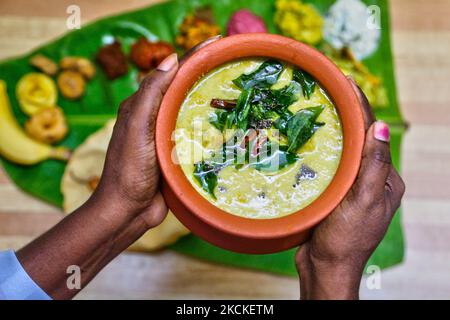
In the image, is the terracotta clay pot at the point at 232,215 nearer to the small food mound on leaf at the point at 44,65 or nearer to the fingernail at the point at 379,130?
the fingernail at the point at 379,130

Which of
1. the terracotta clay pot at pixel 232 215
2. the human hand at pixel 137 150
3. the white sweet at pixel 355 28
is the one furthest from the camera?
the white sweet at pixel 355 28

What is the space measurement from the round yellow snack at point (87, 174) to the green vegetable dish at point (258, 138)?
628mm

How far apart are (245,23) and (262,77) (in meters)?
0.67

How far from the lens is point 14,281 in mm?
1306

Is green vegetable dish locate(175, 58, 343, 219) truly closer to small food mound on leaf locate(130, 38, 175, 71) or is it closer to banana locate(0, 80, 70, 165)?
small food mound on leaf locate(130, 38, 175, 71)

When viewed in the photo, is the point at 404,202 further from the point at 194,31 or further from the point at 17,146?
the point at 17,146

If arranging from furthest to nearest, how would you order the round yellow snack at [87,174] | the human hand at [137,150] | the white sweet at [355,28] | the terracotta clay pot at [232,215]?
the white sweet at [355,28] → the round yellow snack at [87,174] → the human hand at [137,150] → the terracotta clay pot at [232,215]

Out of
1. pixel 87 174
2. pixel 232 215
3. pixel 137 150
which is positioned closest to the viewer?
pixel 232 215

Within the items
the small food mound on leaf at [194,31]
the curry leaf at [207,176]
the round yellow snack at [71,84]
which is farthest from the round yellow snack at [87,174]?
the curry leaf at [207,176]

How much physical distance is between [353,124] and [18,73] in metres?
1.21

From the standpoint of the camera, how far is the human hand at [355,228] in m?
1.15

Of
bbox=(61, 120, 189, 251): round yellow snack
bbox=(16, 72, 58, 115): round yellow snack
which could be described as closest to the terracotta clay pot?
bbox=(61, 120, 189, 251): round yellow snack

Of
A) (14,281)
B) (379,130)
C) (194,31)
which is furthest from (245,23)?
(14,281)
